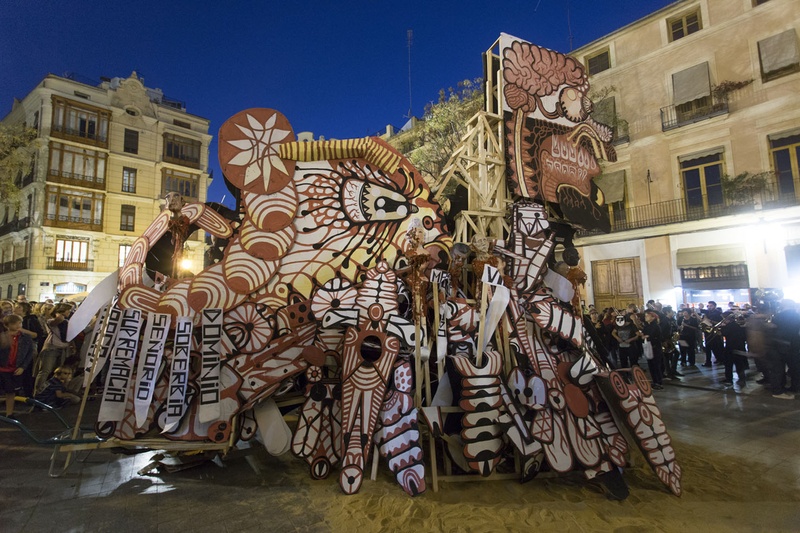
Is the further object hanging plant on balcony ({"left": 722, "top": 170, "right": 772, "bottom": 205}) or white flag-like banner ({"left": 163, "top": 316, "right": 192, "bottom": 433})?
hanging plant on balcony ({"left": 722, "top": 170, "right": 772, "bottom": 205})

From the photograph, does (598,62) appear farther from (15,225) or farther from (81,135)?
(15,225)

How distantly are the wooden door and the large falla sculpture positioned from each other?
12822 millimetres

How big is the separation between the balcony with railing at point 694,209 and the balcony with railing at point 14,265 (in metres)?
27.4

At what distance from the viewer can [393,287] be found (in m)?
4.64

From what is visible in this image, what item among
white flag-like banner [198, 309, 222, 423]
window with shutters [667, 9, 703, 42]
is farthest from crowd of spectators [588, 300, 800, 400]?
window with shutters [667, 9, 703, 42]

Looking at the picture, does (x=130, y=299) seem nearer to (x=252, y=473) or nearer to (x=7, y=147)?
(x=252, y=473)

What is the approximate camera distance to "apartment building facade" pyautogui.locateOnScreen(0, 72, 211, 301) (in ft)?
68.8

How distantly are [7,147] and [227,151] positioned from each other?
16.0 meters

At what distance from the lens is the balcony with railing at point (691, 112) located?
1493 cm

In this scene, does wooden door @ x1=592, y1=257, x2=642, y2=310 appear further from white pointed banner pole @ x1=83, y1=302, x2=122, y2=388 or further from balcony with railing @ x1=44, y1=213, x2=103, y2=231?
balcony with railing @ x1=44, y1=213, x2=103, y2=231

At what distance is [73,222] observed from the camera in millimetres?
21703

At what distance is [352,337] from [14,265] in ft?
88.3

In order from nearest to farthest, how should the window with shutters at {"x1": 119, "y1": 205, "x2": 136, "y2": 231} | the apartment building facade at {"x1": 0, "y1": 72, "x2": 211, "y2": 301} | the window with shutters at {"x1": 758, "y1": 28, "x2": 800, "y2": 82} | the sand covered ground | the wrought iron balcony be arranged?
1. the sand covered ground
2. the window with shutters at {"x1": 758, "y1": 28, "x2": 800, "y2": 82}
3. the apartment building facade at {"x1": 0, "y1": 72, "x2": 211, "y2": 301}
4. the window with shutters at {"x1": 119, "y1": 205, "x2": 136, "y2": 231}
5. the wrought iron balcony

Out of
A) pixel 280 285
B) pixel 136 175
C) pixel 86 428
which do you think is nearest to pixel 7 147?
pixel 136 175
